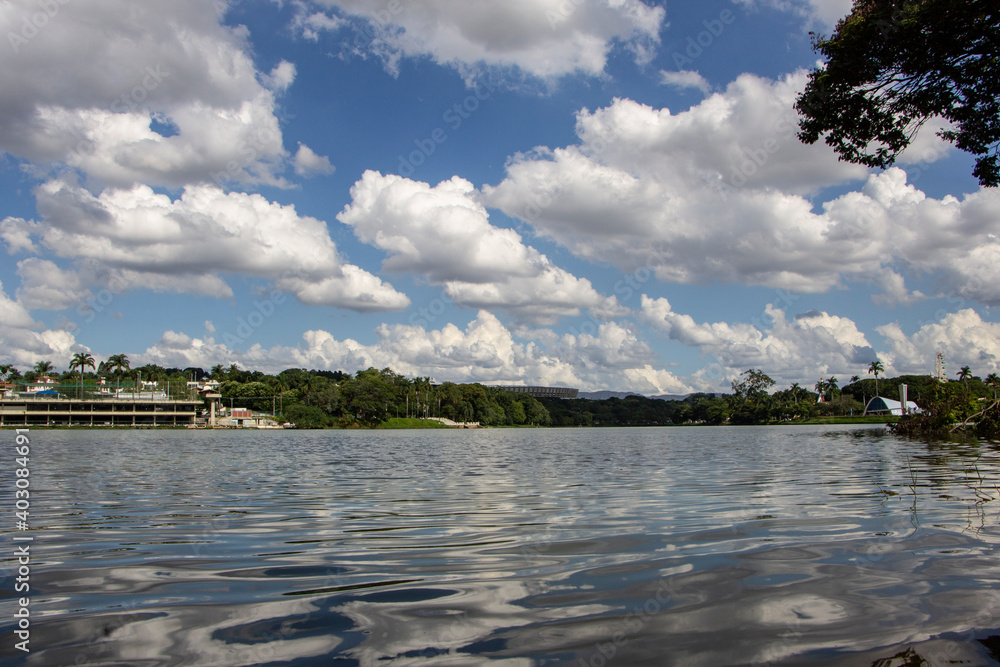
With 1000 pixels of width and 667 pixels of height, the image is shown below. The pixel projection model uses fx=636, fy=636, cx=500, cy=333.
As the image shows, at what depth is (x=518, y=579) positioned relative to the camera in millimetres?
7770

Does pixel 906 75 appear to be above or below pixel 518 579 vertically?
above

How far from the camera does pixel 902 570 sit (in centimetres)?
773

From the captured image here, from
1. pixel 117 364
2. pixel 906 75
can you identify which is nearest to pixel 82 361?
pixel 117 364

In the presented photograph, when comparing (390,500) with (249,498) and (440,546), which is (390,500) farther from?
(440,546)

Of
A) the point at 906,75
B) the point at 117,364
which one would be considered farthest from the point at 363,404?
the point at 906,75

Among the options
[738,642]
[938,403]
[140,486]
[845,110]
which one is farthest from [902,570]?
[938,403]

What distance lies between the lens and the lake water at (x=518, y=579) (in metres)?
5.44

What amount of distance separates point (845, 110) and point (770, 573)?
1379cm

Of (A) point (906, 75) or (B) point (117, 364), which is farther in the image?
(B) point (117, 364)

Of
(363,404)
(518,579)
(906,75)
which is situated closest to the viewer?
(518,579)

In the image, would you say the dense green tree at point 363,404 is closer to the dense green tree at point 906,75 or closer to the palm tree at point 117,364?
the palm tree at point 117,364

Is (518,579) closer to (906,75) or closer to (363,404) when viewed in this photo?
(906,75)

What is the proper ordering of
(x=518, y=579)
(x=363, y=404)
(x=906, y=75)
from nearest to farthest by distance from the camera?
(x=518, y=579), (x=906, y=75), (x=363, y=404)

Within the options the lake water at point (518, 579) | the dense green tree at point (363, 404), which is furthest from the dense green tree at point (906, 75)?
the dense green tree at point (363, 404)
